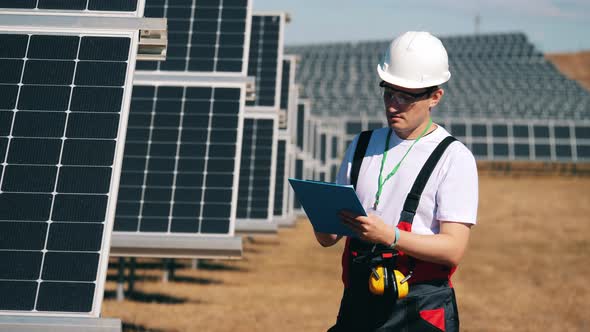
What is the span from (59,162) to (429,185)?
3520 millimetres

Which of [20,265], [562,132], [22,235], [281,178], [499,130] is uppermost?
[22,235]

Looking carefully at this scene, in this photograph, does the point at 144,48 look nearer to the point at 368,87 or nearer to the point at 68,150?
the point at 68,150

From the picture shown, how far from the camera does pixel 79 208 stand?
248 inches

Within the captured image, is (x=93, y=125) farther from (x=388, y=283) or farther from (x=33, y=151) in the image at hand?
(x=388, y=283)

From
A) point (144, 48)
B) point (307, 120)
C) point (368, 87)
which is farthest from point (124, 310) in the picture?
point (368, 87)

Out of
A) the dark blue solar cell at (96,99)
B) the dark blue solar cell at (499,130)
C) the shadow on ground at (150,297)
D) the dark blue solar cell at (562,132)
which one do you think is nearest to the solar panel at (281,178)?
the shadow on ground at (150,297)

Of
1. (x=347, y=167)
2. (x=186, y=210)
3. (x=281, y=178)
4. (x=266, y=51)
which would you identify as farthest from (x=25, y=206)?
(x=281, y=178)

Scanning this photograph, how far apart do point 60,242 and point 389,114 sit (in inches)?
123

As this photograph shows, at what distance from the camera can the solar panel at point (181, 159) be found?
38.8 ft

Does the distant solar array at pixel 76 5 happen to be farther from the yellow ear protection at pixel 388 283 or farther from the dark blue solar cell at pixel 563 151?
the dark blue solar cell at pixel 563 151

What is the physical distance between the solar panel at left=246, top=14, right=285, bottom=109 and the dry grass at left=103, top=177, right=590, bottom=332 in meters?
4.34

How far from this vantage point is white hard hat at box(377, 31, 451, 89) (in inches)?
158

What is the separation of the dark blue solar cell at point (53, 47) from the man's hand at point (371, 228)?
4.08 metres

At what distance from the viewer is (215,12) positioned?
15492 millimetres
